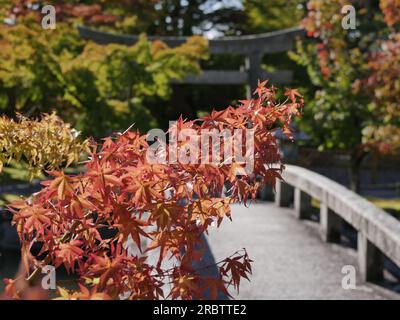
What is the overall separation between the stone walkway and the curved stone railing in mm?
201

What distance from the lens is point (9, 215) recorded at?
5.52 metres

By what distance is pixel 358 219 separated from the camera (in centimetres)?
533

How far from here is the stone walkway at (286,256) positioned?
4.91 meters

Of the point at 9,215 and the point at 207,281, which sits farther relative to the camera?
the point at 9,215

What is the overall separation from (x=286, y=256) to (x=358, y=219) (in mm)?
979

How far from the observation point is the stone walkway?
16.1 ft

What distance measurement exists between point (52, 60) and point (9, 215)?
398 cm

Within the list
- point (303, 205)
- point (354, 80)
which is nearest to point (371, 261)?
point (303, 205)

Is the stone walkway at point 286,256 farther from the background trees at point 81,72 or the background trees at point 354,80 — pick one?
the background trees at point 81,72

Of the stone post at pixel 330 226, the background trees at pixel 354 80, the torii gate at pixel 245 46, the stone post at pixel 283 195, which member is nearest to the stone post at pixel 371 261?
the stone post at pixel 330 226

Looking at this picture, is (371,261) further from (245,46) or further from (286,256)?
(245,46)
